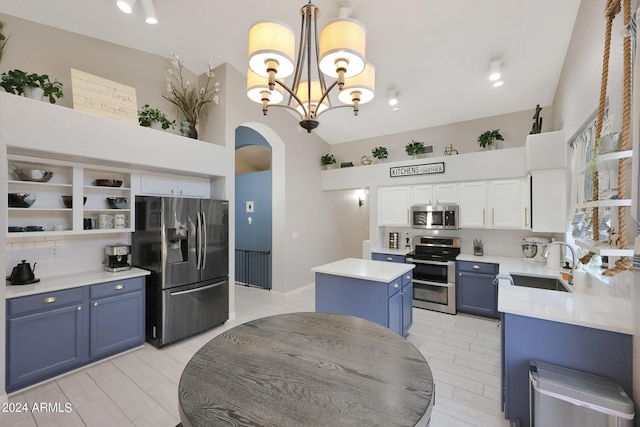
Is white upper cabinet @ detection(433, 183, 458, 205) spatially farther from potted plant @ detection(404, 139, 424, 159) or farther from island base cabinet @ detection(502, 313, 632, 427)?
island base cabinet @ detection(502, 313, 632, 427)

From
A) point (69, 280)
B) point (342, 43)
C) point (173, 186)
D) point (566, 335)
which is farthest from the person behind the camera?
point (173, 186)

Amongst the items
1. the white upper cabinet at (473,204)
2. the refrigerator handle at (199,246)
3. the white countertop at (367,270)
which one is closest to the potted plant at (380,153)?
the white upper cabinet at (473,204)

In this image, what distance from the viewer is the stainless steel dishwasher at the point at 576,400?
4.27ft

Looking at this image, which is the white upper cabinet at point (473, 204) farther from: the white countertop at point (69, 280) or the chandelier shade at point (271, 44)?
the white countertop at point (69, 280)

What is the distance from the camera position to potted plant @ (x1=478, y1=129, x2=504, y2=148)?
13.1ft

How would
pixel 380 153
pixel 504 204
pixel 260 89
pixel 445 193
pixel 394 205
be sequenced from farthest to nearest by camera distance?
pixel 380 153
pixel 394 205
pixel 445 193
pixel 504 204
pixel 260 89

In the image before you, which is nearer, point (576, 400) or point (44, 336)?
point (576, 400)

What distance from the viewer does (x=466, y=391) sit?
2.31 meters

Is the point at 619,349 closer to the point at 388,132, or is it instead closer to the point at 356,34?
the point at 356,34

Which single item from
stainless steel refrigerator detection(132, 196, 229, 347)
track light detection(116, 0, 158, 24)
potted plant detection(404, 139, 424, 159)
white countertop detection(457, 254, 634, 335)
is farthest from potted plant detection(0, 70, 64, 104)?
potted plant detection(404, 139, 424, 159)

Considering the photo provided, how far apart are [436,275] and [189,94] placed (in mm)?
4604

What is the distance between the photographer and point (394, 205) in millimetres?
4875

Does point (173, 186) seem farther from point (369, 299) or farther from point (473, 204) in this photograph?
point (473, 204)

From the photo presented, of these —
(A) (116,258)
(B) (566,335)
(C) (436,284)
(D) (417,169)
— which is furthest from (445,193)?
(A) (116,258)
